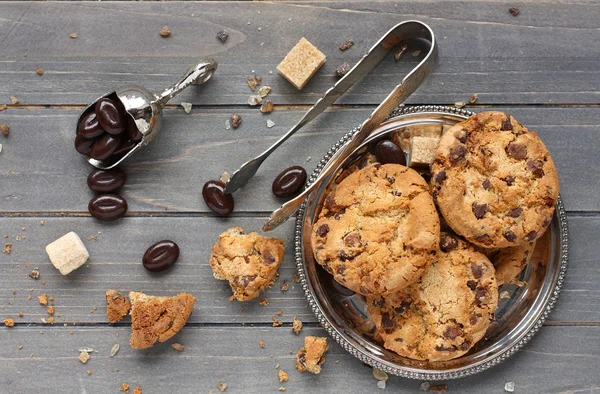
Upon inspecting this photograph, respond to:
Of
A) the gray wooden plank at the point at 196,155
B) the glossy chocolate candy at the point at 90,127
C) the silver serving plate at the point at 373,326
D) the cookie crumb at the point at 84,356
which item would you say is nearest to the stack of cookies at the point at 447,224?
the silver serving plate at the point at 373,326

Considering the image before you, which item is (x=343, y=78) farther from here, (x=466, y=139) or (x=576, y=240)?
(x=576, y=240)

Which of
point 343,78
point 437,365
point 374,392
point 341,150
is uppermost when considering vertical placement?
point 343,78

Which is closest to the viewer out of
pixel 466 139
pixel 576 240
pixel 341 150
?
pixel 466 139

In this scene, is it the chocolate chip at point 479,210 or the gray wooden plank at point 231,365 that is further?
the gray wooden plank at point 231,365

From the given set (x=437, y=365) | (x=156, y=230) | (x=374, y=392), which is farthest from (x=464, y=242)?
(x=156, y=230)

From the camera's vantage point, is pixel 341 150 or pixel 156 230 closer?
pixel 341 150

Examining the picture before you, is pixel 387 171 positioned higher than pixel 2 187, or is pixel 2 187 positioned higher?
pixel 387 171

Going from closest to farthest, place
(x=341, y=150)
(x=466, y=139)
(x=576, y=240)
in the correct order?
(x=466, y=139) → (x=341, y=150) → (x=576, y=240)

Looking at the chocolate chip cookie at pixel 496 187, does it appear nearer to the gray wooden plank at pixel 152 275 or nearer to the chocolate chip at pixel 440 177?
the chocolate chip at pixel 440 177
